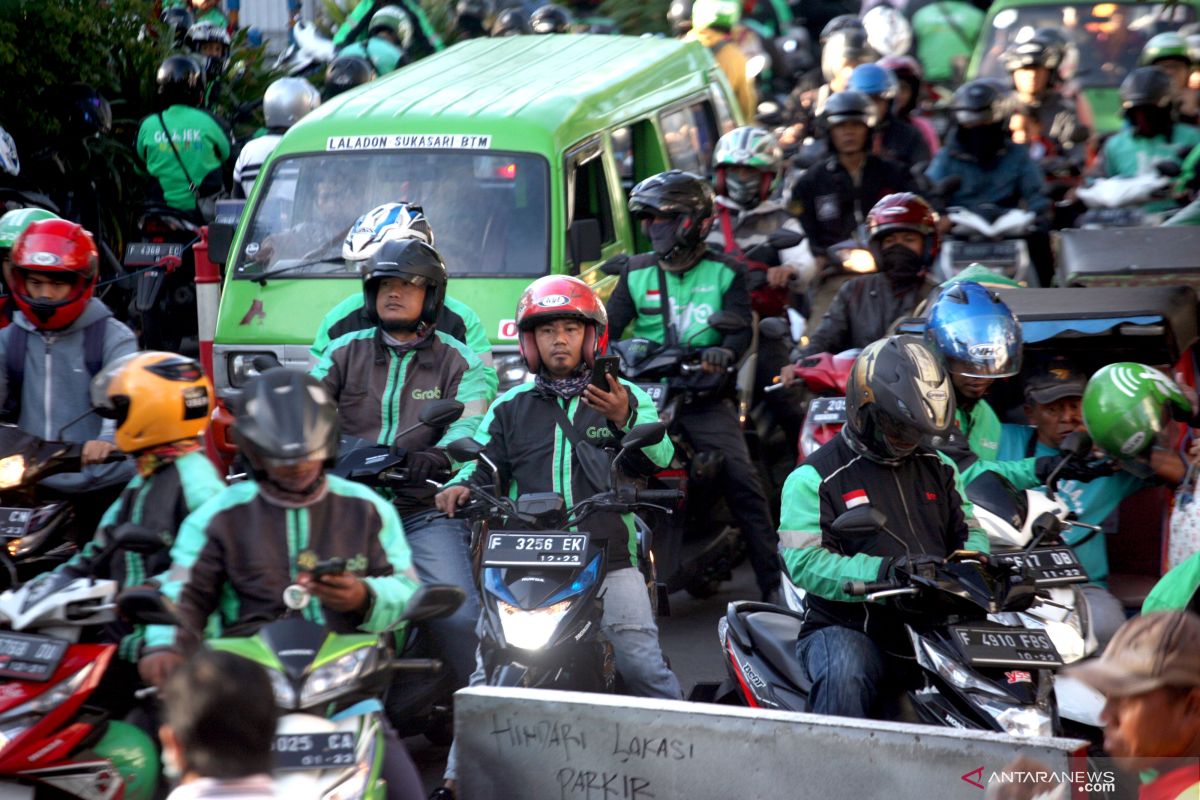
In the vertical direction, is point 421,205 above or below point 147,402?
above

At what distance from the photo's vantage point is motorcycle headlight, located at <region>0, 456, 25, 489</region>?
6266 millimetres

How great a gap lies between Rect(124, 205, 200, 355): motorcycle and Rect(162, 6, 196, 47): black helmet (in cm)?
288

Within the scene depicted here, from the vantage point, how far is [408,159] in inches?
379

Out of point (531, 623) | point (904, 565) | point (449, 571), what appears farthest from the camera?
point (449, 571)

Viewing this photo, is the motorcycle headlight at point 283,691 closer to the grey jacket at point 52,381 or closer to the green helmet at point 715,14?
the grey jacket at point 52,381

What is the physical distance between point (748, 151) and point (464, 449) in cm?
511

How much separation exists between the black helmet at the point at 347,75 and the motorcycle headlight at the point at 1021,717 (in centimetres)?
1022

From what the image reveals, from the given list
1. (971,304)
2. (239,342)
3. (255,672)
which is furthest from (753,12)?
(255,672)

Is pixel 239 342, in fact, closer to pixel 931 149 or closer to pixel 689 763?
pixel 689 763

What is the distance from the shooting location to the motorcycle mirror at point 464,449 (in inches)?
233

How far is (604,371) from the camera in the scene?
6262 millimetres

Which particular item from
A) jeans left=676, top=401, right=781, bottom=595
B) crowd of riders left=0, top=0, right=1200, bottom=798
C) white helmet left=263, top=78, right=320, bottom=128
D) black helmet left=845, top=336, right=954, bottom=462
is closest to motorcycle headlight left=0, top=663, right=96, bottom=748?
crowd of riders left=0, top=0, right=1200, bottom=798

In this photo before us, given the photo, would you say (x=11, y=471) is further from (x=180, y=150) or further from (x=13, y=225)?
(x=180, y=150)

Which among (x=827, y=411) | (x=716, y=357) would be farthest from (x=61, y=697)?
(x=716, y=357)
